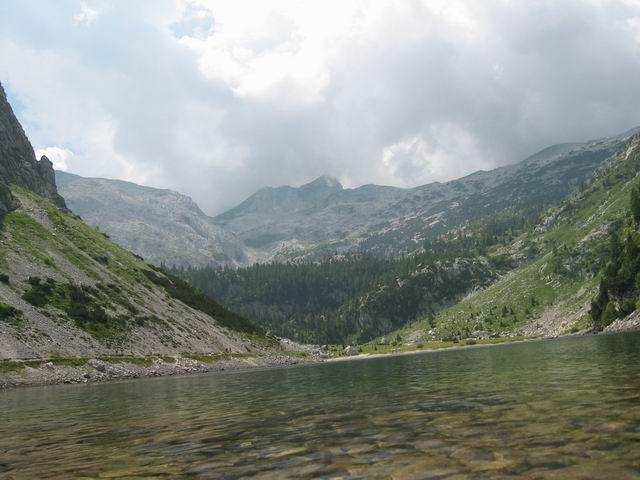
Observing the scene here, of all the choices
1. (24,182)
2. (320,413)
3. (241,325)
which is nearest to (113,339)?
(241,325)

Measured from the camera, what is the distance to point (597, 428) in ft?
50.9

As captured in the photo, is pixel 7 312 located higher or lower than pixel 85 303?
lower

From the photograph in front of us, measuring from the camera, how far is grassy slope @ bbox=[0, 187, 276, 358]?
94750mm

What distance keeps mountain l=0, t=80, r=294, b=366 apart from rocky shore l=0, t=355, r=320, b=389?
909 millimetres

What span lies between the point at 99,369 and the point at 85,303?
1049 inches

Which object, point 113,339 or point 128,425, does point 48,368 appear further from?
point 128,425

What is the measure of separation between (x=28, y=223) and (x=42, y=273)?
29.6 metres

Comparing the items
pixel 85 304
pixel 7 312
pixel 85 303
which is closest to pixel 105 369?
pixel 7 312

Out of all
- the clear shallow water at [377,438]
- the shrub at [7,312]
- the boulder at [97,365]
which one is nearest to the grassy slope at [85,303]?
the shrub at [7,312]

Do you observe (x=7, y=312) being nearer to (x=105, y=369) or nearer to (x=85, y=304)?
(x=85, y=304)

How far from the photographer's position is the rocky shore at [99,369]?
7850cm

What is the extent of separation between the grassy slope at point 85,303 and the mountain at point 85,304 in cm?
23

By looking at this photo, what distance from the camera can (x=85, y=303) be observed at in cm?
11244

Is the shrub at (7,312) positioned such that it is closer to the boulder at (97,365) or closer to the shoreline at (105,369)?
the shoreline at (105,369)
